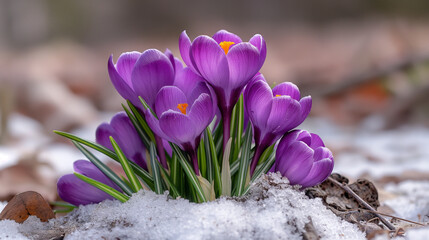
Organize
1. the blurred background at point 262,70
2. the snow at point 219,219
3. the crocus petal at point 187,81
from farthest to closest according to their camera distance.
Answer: the blurred background at point 262,70 → the crocus petal at point 187,81 → the snow at point 219,219

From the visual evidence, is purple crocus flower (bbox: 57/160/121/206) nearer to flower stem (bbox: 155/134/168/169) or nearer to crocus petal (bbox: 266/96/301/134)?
flower stem (bbox: 155/134/168/169)

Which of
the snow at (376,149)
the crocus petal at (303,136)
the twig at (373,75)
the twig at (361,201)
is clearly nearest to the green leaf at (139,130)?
the crocus petal at (303,136)

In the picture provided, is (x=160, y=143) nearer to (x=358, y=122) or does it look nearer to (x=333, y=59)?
(x=358, y=122)

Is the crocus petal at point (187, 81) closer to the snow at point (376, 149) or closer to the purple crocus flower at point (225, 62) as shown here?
the purple crocus flower at point (225, 62)

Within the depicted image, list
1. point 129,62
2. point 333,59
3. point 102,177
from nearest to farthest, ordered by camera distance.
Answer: point 129,62 < point 102,177 < point 333,59

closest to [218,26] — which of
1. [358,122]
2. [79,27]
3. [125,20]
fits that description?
[125,20]

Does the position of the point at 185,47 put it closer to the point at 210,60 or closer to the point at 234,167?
the point at 210,60

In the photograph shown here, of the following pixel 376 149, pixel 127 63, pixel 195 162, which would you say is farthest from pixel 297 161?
pixel 376 149
